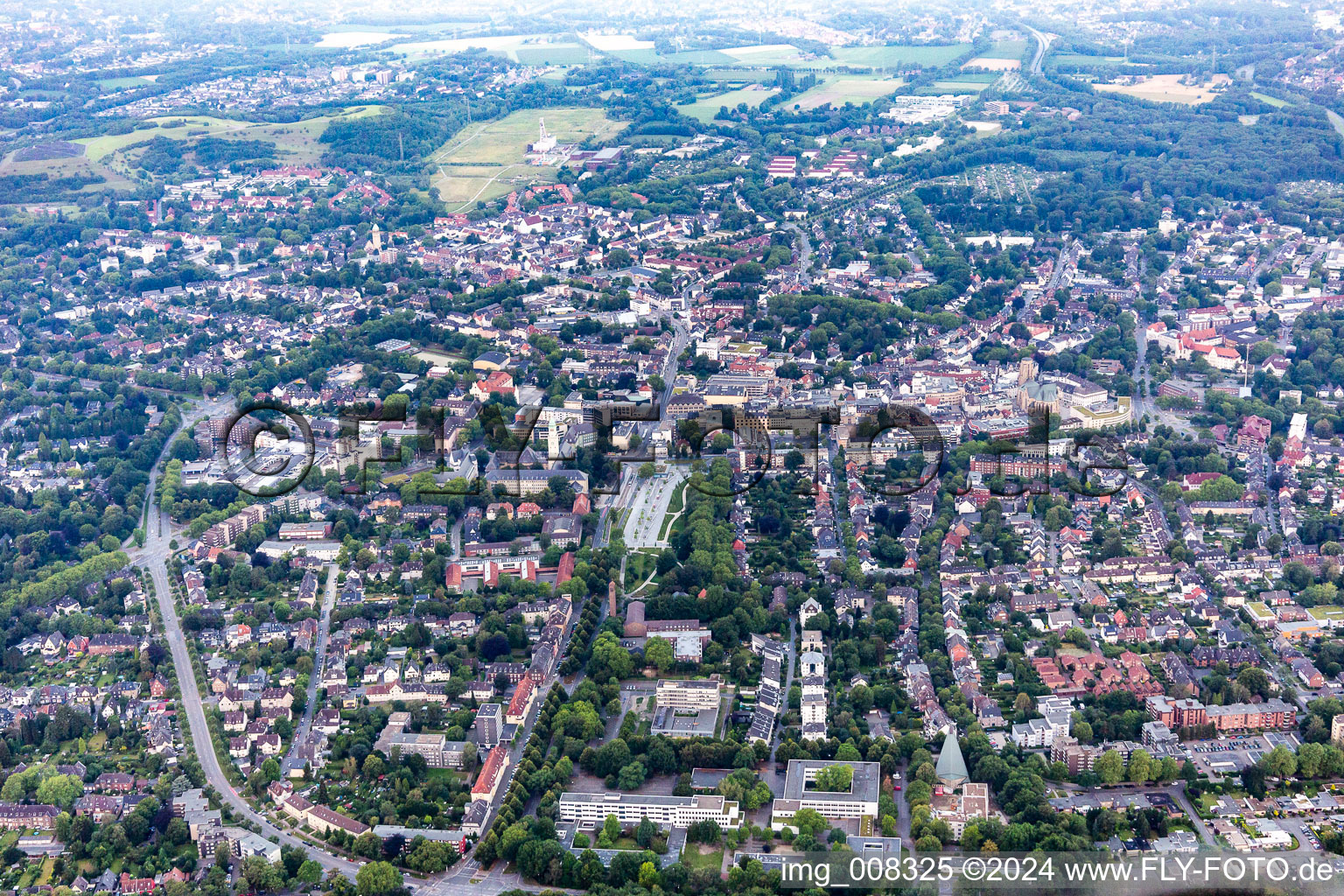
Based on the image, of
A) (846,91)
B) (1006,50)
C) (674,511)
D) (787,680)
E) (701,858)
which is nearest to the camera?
(701,858)

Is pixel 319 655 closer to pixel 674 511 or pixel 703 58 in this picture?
pixel 674 511

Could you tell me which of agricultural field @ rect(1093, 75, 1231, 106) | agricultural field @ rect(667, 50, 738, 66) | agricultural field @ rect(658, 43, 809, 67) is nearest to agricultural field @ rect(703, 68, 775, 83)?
agricultural field @ rect(658, 43, 809, 67)

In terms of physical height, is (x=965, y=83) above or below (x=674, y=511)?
above

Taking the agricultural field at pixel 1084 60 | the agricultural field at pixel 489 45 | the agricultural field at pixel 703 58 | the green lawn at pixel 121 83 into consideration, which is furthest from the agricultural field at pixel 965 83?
the green lawn at pixel 121 83

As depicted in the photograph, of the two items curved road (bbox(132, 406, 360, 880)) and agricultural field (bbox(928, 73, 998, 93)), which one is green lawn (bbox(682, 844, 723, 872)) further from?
agricultural field (bbox(928, 73, 998, 93))

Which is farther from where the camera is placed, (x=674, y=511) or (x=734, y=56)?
(x=734, y=56)

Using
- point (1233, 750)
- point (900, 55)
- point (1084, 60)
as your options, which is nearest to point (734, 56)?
point (900, 55)
